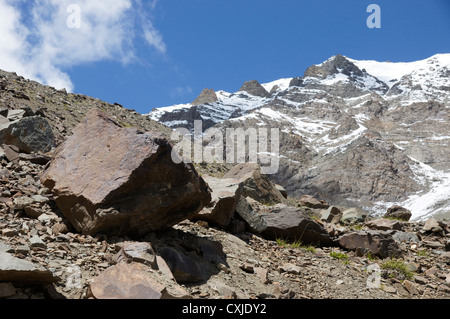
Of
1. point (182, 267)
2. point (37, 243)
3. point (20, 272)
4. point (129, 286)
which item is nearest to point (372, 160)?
point (182, 267)

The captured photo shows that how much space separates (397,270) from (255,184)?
6446mm

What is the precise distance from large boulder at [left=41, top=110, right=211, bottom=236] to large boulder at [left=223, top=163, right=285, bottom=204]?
6.67 meters

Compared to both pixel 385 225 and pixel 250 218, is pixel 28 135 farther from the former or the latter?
pixel 385 225

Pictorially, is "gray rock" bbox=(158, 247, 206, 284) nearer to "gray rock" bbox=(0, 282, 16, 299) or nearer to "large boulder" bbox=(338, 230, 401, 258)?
"gray rock" bbox=(0, 282, 16, 299)

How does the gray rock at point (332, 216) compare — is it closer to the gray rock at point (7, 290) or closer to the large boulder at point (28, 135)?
the large boulder at point (28, 135)

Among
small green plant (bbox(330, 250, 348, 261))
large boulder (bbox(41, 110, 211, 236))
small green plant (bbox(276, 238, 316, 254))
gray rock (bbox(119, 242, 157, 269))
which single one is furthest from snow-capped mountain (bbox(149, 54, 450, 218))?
gray rock (bbox(119, 242, 157, 269))

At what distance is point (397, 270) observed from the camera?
8.10 meters

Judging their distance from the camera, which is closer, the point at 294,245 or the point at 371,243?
the point at 294,245

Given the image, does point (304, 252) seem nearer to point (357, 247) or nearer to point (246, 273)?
point (357, 247)

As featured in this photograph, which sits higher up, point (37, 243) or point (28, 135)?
point (28, 135)

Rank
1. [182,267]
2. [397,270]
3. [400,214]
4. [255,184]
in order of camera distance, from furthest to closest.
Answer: [400,214]
[255,184]
[397,270]
[182,267]

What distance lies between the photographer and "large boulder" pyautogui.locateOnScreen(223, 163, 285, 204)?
13534mm

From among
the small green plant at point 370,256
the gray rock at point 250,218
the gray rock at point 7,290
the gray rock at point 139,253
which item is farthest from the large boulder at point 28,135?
the small green plant at point 370,256
